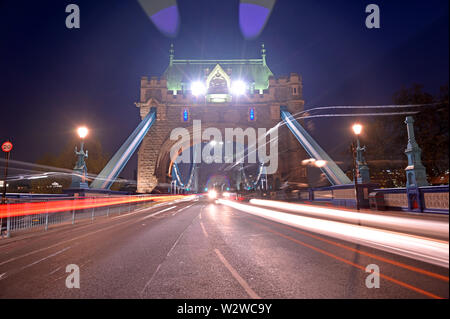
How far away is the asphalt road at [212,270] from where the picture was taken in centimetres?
365

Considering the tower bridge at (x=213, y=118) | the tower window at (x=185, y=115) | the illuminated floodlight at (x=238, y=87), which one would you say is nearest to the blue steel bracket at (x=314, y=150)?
the tower bridge at (x=213, y=118)

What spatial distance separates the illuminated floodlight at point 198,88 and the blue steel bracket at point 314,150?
46.0 feet

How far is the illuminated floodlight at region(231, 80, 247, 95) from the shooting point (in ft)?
150

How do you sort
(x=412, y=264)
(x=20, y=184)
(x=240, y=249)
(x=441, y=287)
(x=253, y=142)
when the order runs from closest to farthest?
(x=441, y=287)
(x=412, y=264)
(x=240, y=249)
(x=253, y=142)
(x=20, y=184)

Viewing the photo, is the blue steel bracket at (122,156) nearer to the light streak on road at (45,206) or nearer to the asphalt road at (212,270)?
the light streak on road at (45,206)

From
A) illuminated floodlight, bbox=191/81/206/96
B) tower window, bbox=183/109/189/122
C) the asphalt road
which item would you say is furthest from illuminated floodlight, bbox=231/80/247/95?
the asphalt road

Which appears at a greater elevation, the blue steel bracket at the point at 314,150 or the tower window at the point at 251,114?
the tower window at the point at 251,114

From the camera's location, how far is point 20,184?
62.8m

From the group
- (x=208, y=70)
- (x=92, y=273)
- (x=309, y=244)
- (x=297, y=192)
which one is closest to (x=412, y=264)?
(x=309, y=244)

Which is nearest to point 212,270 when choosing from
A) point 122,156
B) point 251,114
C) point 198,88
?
point 122,156

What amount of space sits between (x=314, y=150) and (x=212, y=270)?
33.1 metres
